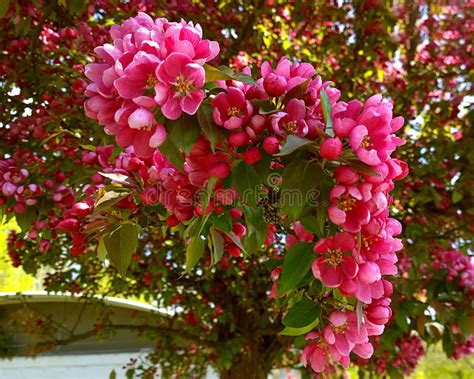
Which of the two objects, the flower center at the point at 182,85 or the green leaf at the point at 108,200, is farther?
the green leaf at the point at 108,200

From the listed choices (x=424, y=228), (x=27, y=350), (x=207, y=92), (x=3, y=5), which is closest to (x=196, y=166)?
(x=207, y=92)

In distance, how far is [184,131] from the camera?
737mm

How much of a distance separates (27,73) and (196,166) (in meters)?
1.79

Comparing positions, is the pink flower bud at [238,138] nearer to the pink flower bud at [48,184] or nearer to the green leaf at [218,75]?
the green leaf at [218,75]

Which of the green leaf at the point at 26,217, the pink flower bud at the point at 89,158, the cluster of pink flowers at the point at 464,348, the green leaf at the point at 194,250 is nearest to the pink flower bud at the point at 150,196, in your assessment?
the green leaf at the point at 194,250

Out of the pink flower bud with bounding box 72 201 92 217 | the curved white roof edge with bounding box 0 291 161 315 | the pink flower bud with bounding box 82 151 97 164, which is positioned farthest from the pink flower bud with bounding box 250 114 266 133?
the curved white roof edge with bounding box 0 291 161 315

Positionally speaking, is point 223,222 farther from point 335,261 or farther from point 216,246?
point 335,261

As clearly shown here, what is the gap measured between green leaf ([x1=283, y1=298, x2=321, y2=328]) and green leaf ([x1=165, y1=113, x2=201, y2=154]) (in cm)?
32

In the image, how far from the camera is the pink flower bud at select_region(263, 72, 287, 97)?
78 cm

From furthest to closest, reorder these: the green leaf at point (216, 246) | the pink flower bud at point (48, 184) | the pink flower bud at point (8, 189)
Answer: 1. the pink flower bud at point (48, 184)
2. the pink flower bud at point (8, 189)
3. the green leaf at point (216, 246)

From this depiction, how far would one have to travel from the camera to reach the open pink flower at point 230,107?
0.74 meters

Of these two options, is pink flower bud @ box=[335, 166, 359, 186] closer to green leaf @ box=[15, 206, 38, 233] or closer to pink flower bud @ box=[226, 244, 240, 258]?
pink flower bud @ box=[226, 244, 240, 258]

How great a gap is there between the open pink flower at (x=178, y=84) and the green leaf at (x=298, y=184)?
0.16 meters

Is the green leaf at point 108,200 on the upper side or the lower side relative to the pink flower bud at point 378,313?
upper
